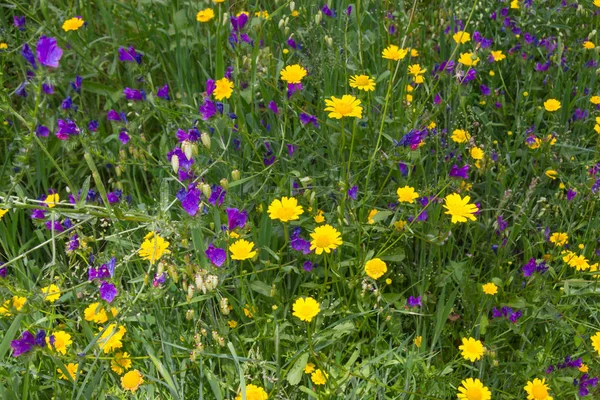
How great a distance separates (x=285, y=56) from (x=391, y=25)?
45cm

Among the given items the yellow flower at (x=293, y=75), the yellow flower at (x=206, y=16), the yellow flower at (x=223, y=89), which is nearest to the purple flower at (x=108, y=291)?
the yellow flower at (x=223, y=89)

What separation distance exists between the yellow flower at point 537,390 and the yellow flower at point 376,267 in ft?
1.64

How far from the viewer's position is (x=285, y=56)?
8.68 ft

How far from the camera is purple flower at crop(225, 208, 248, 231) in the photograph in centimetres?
180

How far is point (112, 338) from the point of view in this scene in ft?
5.93

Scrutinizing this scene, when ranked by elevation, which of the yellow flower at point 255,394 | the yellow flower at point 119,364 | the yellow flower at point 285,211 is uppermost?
the yellow flower at point 285,211

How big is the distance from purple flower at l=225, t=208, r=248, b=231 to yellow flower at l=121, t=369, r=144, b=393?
18.6 inches

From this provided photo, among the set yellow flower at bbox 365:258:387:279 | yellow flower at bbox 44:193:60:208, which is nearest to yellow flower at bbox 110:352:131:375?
yellow flower at bbox 44:193:60:208

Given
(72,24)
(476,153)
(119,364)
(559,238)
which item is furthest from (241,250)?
(72,24)

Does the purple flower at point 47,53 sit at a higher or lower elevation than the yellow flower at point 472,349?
higher

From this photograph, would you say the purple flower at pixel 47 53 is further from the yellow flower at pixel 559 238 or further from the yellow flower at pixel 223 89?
the yellow flower at pixel 559 238

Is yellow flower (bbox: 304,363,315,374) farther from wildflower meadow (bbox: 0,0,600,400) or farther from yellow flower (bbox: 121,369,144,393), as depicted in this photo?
yellow flower (bbox: 121,369,144,393)

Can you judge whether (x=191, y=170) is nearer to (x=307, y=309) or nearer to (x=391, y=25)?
(x=307, y=309)

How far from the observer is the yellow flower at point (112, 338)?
177 cm
